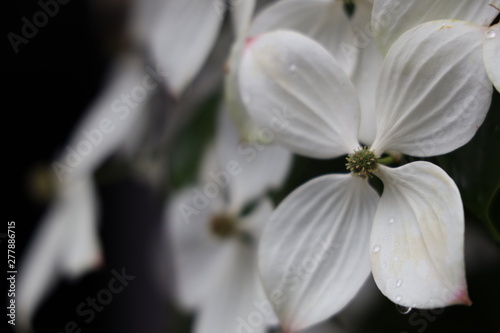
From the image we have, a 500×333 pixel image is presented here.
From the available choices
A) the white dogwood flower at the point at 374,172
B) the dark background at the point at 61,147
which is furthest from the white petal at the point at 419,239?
the dark background at the point at 61,147

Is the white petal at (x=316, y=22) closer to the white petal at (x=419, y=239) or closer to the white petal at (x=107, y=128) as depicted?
the white petal at (x=419, y=239)

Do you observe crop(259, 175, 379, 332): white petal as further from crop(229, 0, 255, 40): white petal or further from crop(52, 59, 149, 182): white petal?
crop(52, 59, 149, 182): white petal

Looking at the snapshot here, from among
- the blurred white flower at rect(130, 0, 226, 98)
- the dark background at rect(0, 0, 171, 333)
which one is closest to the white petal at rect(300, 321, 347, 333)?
the blurred white flower at rect(130, 0, 226, 98)

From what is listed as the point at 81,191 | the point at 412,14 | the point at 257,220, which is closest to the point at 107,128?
the point at 81,191

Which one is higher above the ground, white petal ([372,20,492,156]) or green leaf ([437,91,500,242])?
white petal ([372,20,492,156])

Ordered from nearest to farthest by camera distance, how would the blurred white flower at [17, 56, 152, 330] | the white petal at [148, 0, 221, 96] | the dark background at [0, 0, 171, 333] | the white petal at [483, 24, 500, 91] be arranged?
the white petal at [483, 24, 500, 91]
the white petal at [148, 0, 221, 96]
the blurred white flower at [17, 56, 152, 330]
the dark background at [0, 0, 171, 333]

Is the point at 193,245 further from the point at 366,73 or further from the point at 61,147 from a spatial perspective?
the point at 61,147

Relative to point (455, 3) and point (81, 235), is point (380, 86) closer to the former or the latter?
point (455, 3)
